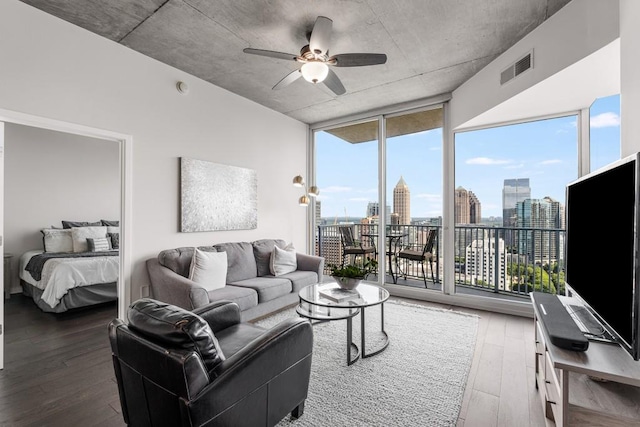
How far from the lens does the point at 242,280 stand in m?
3.66

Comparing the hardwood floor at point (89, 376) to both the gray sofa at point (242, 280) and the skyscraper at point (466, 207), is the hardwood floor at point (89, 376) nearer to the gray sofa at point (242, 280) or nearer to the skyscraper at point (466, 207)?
the gray sofa at point (242, 280)

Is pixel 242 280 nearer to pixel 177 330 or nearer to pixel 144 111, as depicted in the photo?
pixel 144 111

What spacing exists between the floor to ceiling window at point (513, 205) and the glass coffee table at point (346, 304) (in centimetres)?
204

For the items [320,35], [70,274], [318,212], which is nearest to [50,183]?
[70,274]

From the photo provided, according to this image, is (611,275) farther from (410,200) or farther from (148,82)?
(148,82)

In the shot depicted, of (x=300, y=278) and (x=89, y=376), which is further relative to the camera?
(x=300, y=278)

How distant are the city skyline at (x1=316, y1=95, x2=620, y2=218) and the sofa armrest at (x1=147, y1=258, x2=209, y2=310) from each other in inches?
122

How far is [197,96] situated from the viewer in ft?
11.9

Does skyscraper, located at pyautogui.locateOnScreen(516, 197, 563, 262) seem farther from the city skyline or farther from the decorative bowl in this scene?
the decorative bowl

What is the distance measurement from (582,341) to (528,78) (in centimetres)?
242

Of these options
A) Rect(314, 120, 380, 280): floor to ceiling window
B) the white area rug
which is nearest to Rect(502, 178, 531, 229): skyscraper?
the white area rug

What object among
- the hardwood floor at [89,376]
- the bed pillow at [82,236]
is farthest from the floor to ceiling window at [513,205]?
the bed pillow at [82,236]

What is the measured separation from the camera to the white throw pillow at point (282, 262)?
3.93 metres

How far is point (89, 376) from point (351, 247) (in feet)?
12.4
